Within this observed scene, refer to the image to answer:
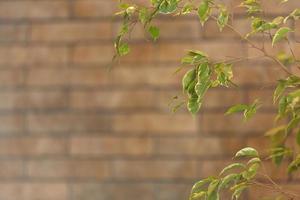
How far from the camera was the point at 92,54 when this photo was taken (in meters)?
1.73

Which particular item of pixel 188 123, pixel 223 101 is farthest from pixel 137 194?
pixel 223 101

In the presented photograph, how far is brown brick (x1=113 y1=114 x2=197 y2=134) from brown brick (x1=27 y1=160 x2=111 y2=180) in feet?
0.56

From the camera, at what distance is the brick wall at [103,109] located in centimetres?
168

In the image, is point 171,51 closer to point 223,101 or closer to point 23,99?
point 223,101

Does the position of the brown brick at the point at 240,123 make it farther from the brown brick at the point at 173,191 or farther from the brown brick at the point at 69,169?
the brown brick at the point at 69,169

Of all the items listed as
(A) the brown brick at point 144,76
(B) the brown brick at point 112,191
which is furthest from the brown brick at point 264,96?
(B) the brown brick at point 112,191

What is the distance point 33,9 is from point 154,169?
2.65 ft

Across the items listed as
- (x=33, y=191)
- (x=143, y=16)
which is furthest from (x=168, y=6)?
(x=33, y=191)

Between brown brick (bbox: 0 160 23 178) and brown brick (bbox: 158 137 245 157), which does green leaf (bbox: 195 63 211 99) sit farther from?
brown brick (bbox: 0 160 23 178)

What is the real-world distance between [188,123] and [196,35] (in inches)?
13.7

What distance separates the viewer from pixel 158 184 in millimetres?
1689

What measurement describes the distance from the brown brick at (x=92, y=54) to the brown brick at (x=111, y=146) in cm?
31

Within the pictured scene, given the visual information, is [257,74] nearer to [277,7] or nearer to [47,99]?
[277,7]

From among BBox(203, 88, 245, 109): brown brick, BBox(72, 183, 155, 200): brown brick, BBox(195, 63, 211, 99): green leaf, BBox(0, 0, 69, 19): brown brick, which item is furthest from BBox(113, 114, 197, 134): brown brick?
BBox(195, 63, 211, 99): green leaf
